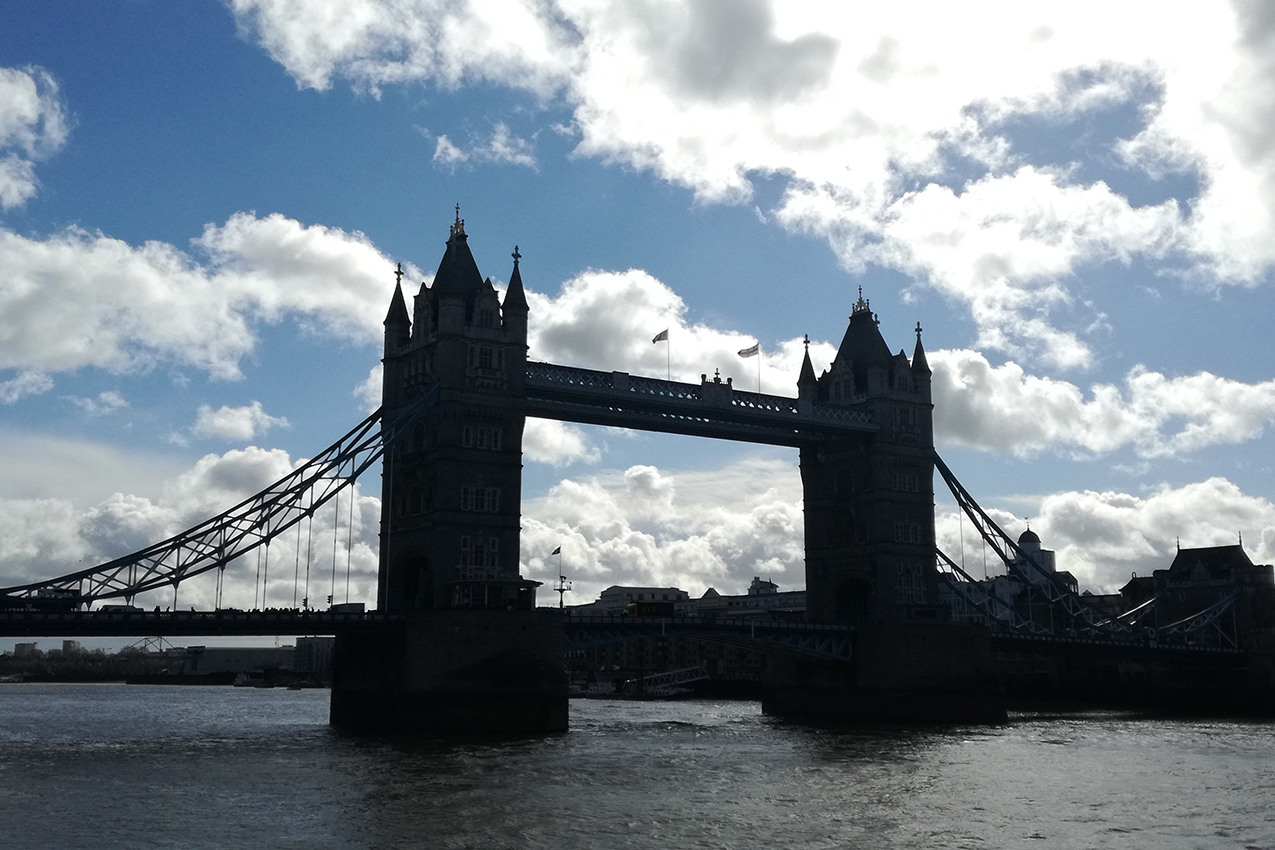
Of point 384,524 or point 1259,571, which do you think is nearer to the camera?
point 384,524

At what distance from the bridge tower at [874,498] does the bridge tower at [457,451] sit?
31.5 m

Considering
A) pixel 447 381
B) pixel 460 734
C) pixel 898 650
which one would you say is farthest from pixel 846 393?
pixel 460 734

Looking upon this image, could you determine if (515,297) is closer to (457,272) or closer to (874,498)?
(457,272)

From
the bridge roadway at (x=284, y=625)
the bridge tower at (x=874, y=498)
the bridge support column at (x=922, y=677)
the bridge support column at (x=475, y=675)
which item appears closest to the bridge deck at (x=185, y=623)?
the bridge roadway at (x=284, y=625)

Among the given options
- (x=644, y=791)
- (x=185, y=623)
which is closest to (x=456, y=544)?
(x=185, y=623)

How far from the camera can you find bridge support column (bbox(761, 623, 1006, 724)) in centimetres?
9356

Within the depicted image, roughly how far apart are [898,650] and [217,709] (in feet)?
276

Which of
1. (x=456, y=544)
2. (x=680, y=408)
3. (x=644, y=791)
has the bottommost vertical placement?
(x=644, y=791)

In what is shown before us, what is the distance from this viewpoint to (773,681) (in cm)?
10488

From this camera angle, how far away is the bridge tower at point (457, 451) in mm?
80062

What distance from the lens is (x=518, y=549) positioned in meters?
82.2

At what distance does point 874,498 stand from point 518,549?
32.4 meters

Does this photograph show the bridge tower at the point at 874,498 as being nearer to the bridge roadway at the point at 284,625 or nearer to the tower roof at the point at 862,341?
the tower roof at the point at 862,341

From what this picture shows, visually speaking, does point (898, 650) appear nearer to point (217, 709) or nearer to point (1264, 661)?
point (1264, 661)
